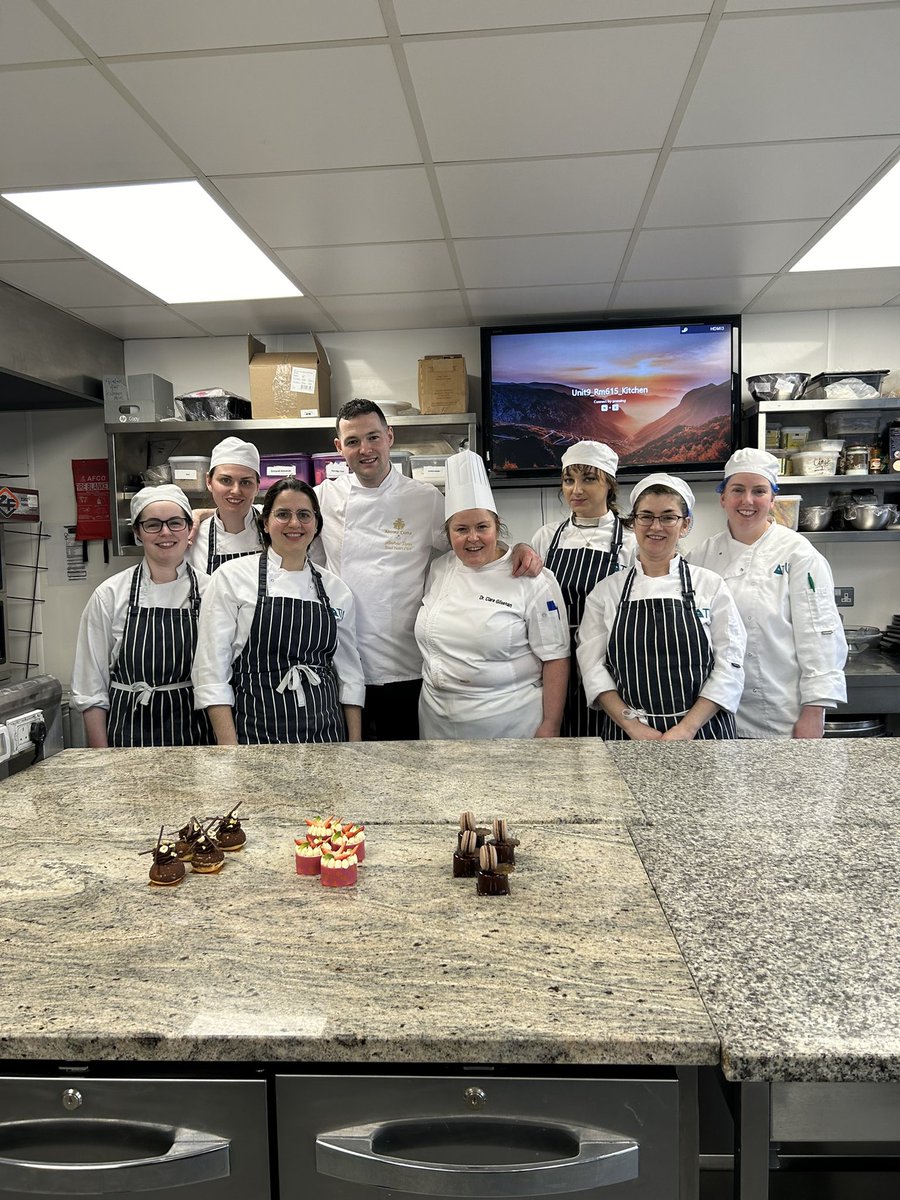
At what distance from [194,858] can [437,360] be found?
2.97m

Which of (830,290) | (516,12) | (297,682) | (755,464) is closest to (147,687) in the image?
(297,682)

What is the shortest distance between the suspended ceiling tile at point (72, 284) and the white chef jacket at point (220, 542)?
1154 millimetres

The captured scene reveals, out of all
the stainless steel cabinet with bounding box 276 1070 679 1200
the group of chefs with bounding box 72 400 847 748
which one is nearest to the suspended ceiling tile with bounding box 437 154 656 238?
the group of chefs with bounding box 72 400 847 748

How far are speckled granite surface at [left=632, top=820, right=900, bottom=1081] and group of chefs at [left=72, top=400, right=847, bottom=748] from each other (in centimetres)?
86

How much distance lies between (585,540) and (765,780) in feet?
3.93

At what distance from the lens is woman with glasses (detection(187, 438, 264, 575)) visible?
2.72 m

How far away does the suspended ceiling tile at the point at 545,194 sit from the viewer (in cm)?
237

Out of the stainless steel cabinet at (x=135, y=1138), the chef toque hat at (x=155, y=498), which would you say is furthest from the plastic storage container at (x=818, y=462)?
the stainless steel cabinet at (x=135, y=1138)

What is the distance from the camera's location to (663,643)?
2.21 m

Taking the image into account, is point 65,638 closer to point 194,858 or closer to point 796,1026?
point 194,858

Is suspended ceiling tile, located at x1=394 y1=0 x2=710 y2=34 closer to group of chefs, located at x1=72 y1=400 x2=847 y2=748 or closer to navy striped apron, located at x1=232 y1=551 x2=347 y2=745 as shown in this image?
group of chefs, located at x1=72 y1=400 x2=847 y2=748

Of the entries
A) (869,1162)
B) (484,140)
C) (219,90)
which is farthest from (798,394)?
(869,1162)

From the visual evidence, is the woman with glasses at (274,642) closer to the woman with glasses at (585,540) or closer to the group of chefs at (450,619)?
the group of chefs at (450,619)

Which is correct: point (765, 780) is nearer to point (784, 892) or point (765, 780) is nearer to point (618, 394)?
point (784, 892)
